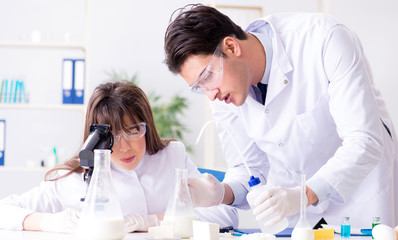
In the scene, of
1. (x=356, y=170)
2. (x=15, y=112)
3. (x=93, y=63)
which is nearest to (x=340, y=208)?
(x=356, y=170)

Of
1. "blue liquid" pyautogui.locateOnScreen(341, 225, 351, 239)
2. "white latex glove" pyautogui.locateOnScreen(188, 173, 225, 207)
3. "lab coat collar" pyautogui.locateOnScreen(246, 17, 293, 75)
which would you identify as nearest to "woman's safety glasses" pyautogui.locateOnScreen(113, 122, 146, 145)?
"white latex glove" pyautogui.locateOnScreen(188, 173, 225, 207)

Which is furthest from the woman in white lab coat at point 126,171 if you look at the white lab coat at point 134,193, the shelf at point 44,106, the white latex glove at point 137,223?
the shelf at point 44,106

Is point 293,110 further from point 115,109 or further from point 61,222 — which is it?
point 61,222

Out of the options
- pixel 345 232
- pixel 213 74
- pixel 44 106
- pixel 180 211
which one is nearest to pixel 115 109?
pixel 213 74

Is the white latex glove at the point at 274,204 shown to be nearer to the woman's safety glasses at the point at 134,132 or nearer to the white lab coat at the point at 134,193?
the white lab coat at the point at 134,193

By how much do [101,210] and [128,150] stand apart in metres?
0.70

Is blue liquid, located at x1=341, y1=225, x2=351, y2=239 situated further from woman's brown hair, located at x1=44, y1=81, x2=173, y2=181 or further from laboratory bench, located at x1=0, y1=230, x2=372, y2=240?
woman's brown hair, located at x1=44, y1=81, x2=173, y2=181

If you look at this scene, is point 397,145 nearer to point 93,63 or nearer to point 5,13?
point 93,63

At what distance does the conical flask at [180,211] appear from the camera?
130 centimetres

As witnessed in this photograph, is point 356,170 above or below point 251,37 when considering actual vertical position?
below

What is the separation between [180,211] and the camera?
1.32m

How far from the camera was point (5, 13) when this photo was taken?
14.3 feet

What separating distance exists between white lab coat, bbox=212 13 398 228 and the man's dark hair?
10.4 inches

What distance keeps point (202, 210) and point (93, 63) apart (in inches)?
103
